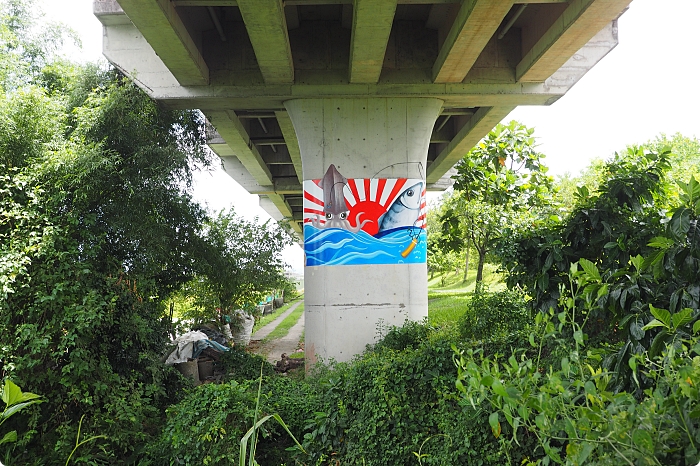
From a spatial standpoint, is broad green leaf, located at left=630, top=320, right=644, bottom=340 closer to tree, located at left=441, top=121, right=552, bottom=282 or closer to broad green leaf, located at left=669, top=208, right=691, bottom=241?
broad green leaf, located at left=669, top=208, right=691, bottom=241

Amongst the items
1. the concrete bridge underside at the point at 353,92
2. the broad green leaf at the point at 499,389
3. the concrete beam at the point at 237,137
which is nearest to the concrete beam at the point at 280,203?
the concrete beam at the point at 237,137

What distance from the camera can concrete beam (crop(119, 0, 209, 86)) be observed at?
6746 millimetres

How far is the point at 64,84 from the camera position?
9305 millimetres

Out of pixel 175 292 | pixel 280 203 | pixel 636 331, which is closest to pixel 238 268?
pixel 175 292

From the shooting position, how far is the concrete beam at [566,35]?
6902 mm

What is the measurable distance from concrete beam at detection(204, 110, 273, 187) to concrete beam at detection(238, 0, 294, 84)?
2.13 m

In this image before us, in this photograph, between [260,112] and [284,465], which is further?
[260,112]

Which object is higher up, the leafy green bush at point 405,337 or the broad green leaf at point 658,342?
the broad green leaf at point 658,342

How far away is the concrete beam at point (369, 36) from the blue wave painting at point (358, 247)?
2705 mm

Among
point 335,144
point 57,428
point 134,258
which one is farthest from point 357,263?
point 57,428

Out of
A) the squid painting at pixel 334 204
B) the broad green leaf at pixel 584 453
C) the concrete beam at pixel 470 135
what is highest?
the concrete beam at pixel 470 135

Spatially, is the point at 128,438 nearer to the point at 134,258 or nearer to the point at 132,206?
the point at 134,258

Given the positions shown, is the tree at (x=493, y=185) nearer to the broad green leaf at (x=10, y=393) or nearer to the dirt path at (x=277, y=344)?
the dirt path at (x=277, y=344)

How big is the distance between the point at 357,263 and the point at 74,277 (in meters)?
4.44
